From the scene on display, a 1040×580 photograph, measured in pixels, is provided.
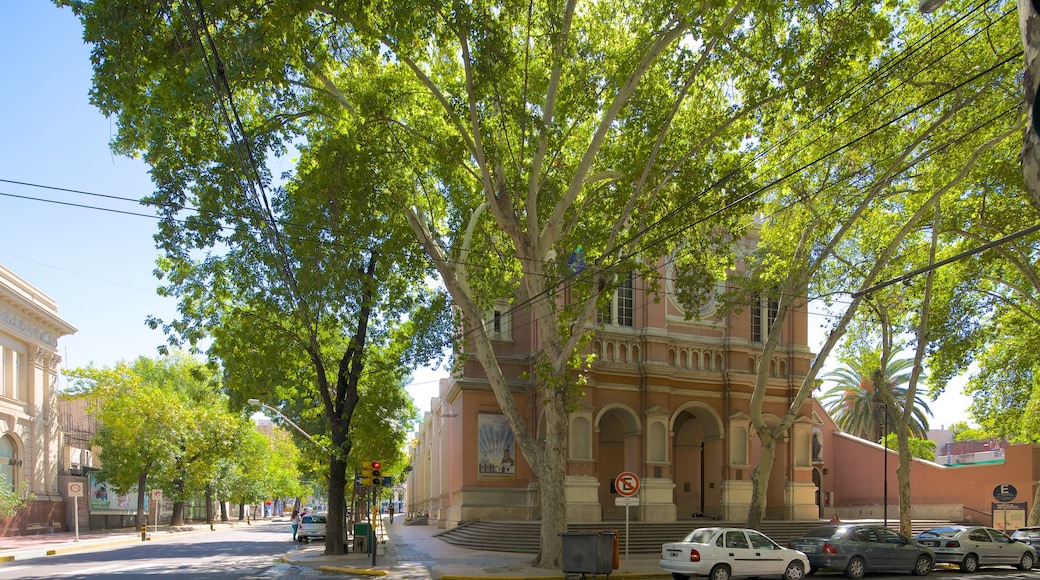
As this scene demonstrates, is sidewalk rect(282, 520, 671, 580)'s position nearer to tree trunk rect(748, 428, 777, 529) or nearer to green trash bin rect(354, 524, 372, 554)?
green trash bin rect(354, 524, 372, 554)

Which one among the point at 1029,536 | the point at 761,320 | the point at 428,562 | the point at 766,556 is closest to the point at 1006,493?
the point at 1029,536

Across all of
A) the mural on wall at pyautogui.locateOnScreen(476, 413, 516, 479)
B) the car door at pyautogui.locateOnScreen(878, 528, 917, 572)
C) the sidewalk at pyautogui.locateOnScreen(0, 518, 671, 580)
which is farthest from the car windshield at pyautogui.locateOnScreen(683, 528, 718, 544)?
the mural on wall at pyautogui.locateOnScreen(476, 413, 516, 479)

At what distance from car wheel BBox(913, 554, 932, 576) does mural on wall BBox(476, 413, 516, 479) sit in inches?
659

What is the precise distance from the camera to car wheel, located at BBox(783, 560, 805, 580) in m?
18.9

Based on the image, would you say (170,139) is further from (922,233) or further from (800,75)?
(922,233)

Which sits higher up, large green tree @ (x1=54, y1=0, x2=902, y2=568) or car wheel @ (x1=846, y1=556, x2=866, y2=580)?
large green tree @ (x1=54, y1=0, x2=902, y2=568)

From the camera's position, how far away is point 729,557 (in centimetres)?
1820

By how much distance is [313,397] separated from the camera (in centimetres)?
2891

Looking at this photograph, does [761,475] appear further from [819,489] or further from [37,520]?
[37,520]

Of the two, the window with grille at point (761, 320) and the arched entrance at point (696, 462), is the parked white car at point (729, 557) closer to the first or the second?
the arched entrance at point (696, 462)

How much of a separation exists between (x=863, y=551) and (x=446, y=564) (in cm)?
1092

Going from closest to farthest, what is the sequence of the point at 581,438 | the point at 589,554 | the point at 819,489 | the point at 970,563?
the point at 589,554 → the point at 970,563 → the point at 581,438 → the point at 819,489

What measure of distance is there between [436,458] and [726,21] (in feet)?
117

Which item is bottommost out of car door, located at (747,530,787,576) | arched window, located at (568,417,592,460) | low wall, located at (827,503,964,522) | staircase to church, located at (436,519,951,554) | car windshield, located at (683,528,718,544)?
low wall, located at (827,503,964,522)
